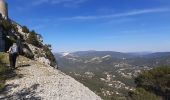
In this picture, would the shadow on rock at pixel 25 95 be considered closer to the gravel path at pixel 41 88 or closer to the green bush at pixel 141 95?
the gravel path at pixel 41 88

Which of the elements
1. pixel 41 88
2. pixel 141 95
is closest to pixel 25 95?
pixel 41 88

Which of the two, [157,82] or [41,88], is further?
[157,82]

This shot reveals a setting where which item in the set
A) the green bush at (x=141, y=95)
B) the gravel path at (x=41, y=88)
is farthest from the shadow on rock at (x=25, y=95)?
the green bush at (x=141, y=95)

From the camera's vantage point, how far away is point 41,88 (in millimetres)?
22656

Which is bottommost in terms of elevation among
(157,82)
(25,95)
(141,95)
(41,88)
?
(141,95)

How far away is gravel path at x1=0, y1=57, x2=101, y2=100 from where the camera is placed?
69.1 ft

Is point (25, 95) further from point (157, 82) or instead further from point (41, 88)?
point (157, 82)

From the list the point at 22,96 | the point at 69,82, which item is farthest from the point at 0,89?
the point at 69,82

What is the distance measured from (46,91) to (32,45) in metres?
30.1

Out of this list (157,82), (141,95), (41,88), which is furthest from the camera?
(157,82)

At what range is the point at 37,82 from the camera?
78.5 feet

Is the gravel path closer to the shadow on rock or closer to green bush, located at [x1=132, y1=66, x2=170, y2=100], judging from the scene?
the shadow on rock

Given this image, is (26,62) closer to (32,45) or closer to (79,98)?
(79,98)

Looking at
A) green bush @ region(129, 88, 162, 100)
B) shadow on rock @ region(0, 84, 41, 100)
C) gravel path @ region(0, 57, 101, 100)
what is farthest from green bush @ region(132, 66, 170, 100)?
shadow on rock @ region(0, 84, 41, 100)
